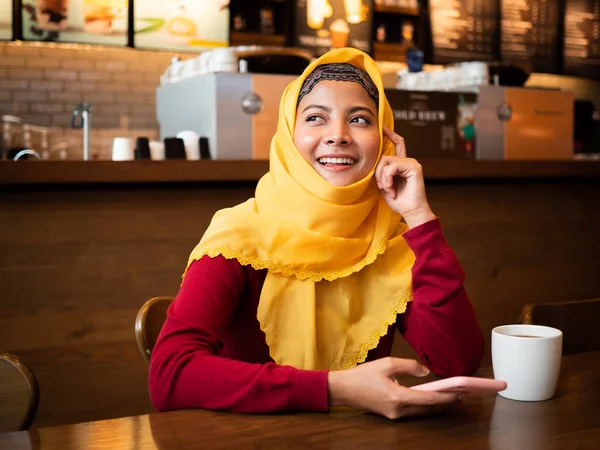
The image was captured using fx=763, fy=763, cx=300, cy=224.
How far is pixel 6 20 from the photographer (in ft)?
12.2

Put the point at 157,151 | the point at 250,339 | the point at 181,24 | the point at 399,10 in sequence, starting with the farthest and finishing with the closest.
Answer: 1. the point at 399,10
2. the point at 181,24
3. the point at 157,151
4. the point at 250,339

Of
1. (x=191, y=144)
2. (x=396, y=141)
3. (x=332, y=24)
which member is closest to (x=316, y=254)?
(x=396, y=141)

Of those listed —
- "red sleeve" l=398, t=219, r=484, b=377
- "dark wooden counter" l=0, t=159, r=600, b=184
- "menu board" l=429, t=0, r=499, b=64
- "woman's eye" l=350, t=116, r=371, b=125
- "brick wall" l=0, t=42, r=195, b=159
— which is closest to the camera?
"red sleeve" l=398, t=219, r=484, b=377

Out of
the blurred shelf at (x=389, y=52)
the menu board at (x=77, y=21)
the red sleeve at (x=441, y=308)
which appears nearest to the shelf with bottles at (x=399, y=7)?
the blurred shelf at (x=389, y=52)

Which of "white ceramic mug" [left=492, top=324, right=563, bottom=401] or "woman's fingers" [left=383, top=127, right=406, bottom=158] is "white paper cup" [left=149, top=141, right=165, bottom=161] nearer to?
"woman's fingers" [left=383, top=127, right=406, bottom=158]

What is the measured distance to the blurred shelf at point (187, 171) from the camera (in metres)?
2.20

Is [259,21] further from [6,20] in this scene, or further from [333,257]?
[333,257]

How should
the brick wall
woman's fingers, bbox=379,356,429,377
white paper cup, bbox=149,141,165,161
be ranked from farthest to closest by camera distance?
the brick wall, white paper cup, bbox=149,141,165,161, woman's fingers, bbox=379,356,429,377

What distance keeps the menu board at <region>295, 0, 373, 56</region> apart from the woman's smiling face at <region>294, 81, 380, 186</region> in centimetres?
312

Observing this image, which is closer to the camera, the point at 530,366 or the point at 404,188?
the point at 530,366

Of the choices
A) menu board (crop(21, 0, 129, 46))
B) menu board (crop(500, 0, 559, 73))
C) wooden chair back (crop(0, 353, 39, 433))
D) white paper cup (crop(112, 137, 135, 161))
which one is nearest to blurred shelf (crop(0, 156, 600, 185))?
white paper cup (crop(112, 137, 135, 161))

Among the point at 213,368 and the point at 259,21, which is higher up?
the point at 259,21

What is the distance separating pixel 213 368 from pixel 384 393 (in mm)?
277

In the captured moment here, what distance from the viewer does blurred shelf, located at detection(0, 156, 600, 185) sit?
220 cm
